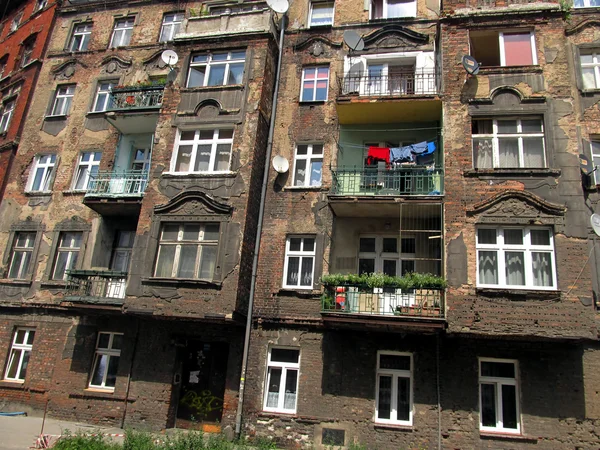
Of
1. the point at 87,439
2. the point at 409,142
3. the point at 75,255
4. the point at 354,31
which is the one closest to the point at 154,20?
the point at 354,31

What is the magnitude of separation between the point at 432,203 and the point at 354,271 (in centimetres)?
312

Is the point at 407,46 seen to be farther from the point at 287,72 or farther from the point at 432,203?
the point at 432,203

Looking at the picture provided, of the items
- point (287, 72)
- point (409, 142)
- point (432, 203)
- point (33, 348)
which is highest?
point (287, 72)

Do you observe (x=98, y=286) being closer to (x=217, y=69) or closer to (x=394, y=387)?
(x=217, y=69)

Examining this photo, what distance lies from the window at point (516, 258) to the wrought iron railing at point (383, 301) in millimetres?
1302

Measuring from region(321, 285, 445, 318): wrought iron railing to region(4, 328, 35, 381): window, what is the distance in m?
10.7

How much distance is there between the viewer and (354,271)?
1421 centimetres

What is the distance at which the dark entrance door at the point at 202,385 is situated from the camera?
13.7 meters

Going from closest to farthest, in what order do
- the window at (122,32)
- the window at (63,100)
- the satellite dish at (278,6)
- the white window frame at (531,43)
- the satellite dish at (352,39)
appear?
the white window frame at (531,43), the satellite dish at (352,39), the satellite dish at (278,6), the window at (63,100), the window at (122,32)

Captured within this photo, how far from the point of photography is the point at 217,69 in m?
16.2

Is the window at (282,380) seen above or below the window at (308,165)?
below

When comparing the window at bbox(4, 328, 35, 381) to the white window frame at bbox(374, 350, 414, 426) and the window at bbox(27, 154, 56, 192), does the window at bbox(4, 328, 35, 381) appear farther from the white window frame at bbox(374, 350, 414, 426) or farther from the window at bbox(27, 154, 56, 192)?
the white window frame at bbox(374, 350, 414, 426)

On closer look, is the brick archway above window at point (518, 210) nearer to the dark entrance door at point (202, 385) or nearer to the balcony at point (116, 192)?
the dark entrance door at point (202, 385)

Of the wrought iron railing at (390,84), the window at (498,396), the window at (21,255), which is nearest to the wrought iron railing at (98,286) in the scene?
the window at (21,255)
